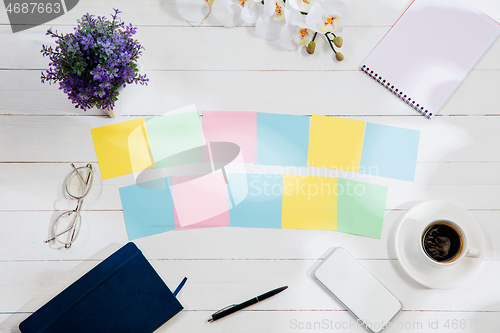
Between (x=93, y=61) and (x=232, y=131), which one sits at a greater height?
(x=93, y=61)

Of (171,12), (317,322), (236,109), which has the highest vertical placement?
(171,12)

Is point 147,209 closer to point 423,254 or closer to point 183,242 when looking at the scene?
point 183,242

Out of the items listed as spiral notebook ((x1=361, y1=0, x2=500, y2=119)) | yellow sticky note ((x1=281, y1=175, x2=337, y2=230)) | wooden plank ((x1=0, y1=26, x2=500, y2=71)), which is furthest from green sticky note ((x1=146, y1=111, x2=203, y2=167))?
spiral notebook ((x1=361, y1=0, x2=500, y2=119))

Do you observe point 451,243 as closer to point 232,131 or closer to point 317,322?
point 317,322

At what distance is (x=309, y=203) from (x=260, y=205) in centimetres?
12

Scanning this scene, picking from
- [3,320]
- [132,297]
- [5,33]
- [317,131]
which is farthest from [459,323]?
[5,33]

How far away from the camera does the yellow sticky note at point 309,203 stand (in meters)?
0.83

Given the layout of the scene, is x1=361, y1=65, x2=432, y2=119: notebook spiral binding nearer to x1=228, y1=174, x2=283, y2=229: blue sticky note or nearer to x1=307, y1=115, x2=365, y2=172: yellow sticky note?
x1=307, y1=115, x2=365, y2=172: yellow sticky note

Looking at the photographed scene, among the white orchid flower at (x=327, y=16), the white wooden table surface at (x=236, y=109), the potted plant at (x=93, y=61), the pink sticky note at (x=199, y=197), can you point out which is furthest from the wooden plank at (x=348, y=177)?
the white orchid flower at (x=327, y=16)

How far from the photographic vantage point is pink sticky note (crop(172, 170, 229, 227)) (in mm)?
828

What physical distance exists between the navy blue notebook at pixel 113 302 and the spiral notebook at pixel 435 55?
2.31 feet

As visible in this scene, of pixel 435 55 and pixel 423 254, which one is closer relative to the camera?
pixel 423 254

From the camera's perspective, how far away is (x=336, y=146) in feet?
2.78

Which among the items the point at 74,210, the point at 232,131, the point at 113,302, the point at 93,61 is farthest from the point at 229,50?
the point at 113,302
